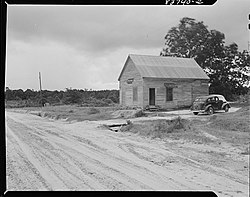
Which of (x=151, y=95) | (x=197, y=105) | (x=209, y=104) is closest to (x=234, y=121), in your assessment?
(x=209, y=104)

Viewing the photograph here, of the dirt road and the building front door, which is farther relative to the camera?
the building front door

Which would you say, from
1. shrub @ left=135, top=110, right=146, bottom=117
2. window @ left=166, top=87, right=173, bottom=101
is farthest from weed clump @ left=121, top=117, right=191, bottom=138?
window @ left=166, top=87, right=173, bottom=101

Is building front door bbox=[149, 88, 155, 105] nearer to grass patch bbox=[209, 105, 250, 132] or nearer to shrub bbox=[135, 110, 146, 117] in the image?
shrub bbox=[135, 110, 146, 117]

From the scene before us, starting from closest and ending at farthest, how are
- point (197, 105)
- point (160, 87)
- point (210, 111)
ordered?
point (210, 111), point (197, 105), point (160, 87)

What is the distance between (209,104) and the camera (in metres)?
7.30

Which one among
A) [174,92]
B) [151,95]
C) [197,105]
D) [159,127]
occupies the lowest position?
[159,127]

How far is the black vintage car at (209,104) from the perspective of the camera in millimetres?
6225

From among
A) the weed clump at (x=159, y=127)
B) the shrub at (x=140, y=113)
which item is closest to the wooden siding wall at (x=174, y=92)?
the shrub at (x=140, y=113)

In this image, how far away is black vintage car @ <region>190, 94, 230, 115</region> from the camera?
245 inches

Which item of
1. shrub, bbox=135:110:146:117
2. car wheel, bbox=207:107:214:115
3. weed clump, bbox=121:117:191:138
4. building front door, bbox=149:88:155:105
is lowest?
weed clump, bbox=121:117:191:138

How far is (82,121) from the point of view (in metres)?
7.81

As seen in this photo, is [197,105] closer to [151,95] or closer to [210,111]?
[210,111]
